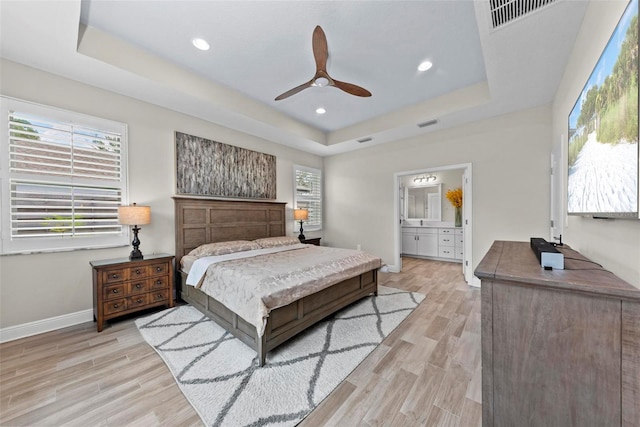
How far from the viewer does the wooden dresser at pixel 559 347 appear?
2.69ft

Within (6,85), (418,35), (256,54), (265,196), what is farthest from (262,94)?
(6,85)

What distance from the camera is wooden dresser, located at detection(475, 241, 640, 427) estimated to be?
821 mm

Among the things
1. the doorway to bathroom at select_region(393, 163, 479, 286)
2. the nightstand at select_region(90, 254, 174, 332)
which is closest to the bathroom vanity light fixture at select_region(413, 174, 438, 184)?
the doorway to bathroom at select_region(393, 163, 479, 286)

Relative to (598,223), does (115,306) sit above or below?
below

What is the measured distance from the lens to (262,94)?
139 inches

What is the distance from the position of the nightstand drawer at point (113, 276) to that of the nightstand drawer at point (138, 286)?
13 cm

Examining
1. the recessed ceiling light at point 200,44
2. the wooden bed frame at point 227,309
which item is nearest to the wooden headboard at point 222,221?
the wooden bed frame at point 227,309

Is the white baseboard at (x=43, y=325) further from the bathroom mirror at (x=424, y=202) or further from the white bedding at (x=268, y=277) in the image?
the bathroom mirror at (x=424, y=202)

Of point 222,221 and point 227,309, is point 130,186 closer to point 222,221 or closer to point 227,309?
point 222,221

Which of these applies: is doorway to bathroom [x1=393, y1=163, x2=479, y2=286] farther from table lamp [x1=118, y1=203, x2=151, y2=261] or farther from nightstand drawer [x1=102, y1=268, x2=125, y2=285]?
nightstand drawer [x1=102, y1=268, x2=125, y2=285]

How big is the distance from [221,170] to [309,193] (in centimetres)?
220

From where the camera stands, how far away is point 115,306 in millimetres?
2549

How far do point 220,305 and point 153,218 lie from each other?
1.72 m

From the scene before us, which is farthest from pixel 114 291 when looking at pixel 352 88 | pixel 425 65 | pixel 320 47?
pixel 425 65
